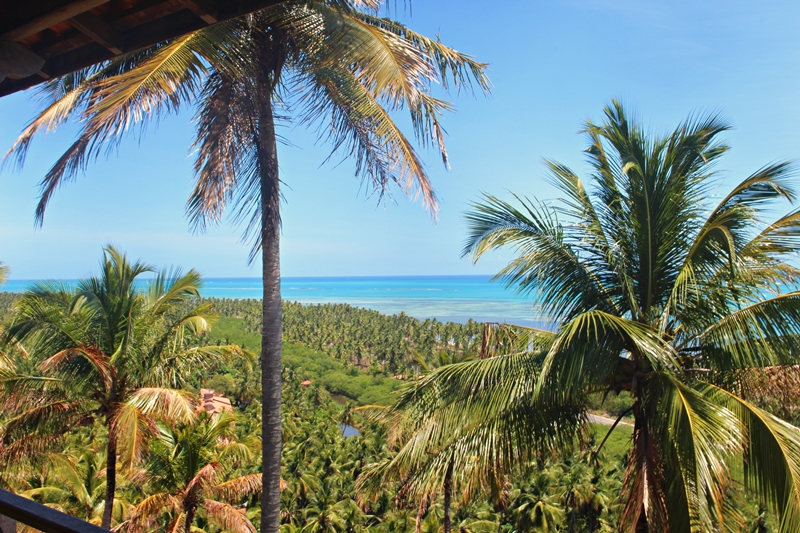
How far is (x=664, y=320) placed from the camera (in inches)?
209

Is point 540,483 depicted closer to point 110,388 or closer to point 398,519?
point 398,519

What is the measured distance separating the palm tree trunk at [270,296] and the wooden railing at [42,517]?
4565mm

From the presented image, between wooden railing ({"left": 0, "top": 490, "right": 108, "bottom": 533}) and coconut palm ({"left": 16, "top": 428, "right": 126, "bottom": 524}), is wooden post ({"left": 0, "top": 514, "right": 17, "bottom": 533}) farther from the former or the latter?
coconut palm ({"left": 16, "top": 428, "right": 126, "bottom": 524})

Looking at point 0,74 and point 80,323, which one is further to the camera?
point 80,323

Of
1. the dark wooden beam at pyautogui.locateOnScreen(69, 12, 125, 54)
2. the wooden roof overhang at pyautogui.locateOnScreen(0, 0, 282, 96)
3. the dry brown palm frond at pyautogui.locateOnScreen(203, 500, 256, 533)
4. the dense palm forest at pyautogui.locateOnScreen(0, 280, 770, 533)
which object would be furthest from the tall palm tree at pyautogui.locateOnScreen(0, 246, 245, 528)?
the dark wooden beam at pyautogui.locateOnScreen(69, 12, 125, 54)

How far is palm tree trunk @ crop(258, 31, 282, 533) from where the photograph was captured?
607cm

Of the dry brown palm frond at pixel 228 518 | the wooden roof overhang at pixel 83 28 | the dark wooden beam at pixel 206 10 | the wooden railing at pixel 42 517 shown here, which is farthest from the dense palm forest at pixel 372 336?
the wooden railing at pixel 42 517

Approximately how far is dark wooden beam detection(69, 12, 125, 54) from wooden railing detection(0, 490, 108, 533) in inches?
70.3

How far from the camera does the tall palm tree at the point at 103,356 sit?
26.5 ft

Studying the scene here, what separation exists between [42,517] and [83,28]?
1858mm

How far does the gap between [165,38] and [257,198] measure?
3.99m

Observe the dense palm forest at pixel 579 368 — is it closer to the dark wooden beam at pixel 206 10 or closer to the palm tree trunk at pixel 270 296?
the palm tree trunk at pixel 270 296

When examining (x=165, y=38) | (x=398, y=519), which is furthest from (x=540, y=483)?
(x=165, y=38)

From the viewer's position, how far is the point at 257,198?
6125mm
